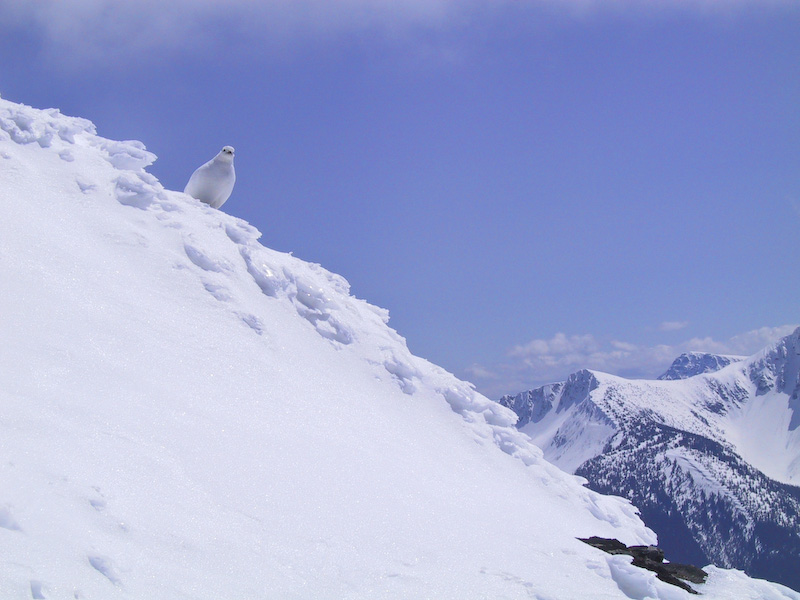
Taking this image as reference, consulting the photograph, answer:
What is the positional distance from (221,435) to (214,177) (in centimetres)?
1116

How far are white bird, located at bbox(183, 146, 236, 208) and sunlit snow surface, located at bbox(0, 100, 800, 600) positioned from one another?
98cm

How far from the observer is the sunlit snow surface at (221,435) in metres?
6.93

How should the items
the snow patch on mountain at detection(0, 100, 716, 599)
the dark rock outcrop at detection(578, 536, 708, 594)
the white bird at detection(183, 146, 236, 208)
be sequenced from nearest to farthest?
the snow patch on mountain at detection(0, 100, 716, 599) → the dark rock outcrop at detection(578, 536, 708, 594) → the white bird at detection(183, 146, 236, 208)

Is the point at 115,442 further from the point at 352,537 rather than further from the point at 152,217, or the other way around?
the point at 152,217

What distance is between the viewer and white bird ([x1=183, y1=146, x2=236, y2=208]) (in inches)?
750

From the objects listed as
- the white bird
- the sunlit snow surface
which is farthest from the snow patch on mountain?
the white bird

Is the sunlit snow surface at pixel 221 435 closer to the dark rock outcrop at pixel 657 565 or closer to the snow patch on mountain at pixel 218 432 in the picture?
the snow patch on mountain at pixel 218 432

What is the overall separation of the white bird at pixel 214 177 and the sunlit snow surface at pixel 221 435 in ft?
3.20

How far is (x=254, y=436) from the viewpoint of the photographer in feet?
33.6

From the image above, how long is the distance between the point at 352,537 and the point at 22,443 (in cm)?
419

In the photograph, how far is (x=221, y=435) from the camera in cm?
978

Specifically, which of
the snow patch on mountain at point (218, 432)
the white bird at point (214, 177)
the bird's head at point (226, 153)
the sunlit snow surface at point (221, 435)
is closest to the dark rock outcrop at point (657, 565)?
the sunlit snow surface at point (221, 435)

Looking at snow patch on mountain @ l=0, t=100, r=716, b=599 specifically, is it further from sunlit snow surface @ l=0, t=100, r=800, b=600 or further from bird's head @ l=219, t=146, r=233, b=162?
bird's head @ l=219, t=146, r=233, b=162

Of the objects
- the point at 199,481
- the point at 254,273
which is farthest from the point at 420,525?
the point at 254,273
